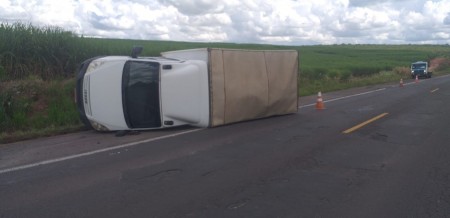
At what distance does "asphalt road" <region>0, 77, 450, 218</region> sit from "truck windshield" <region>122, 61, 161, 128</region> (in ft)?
1.25

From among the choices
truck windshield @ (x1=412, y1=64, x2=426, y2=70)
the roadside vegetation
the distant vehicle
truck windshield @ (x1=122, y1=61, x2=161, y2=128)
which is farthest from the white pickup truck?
truck windshield @ (x1=412, y1=64, x2=426, y2=70)

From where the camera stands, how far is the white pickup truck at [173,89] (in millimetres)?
9953

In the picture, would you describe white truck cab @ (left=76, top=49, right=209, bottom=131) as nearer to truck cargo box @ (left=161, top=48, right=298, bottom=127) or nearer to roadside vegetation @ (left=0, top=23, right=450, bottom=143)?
truck cargo box @ (left=161, top=48, right=298, bottom=127)

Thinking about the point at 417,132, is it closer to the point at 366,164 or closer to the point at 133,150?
the point at 366,164

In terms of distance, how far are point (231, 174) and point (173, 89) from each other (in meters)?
4.23

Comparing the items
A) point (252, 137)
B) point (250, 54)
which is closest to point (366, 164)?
point (252, 137)

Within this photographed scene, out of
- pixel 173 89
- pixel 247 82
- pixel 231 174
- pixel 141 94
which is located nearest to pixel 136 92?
pixel 141 94

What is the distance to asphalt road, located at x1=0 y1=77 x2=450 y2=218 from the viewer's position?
5.11 metres

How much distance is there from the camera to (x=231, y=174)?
6.53 meters

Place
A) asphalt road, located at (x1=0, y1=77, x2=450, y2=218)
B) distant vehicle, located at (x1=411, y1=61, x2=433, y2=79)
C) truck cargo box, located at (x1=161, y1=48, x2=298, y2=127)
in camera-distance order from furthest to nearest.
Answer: distant vehicle, located at (x1=411, y1=61, x2=433, y2=79) → truck cargo box, located at (x1=161, y1=48, x2=298, y2=127) → asphalt road, located at (x1=0, y1=77, x2=450, y2=218)

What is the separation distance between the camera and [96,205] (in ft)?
16.9

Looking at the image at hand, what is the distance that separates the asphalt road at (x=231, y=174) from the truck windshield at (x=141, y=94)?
0.38m

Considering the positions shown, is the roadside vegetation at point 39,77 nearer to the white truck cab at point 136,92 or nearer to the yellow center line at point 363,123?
the white truck cab at point 136,92

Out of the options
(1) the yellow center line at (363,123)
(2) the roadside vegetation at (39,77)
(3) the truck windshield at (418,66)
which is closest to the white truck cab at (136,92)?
(2) the roadside vegetation at (39,77)
